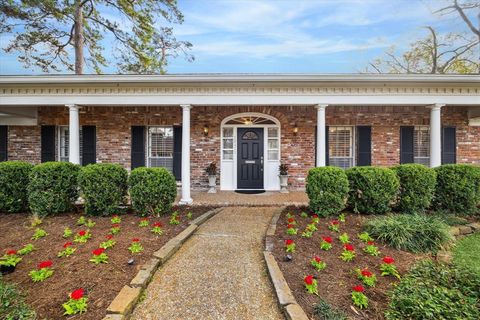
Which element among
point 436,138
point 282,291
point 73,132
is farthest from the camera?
point 73,132

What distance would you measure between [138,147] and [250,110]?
12.5ft

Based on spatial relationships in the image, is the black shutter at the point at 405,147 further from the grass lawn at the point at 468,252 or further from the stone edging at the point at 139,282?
the stone edging at the point at 139,282

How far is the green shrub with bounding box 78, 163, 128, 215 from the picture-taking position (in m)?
4.66

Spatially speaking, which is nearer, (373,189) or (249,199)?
(373,189)

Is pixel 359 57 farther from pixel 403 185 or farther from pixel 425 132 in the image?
pixel 403 185

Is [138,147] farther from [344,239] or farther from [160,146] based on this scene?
[344,239]

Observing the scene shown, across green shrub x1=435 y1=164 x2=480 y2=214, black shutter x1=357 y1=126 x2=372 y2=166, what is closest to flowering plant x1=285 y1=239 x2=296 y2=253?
green shrub x1=435 y1=164 x2=480 y2=214

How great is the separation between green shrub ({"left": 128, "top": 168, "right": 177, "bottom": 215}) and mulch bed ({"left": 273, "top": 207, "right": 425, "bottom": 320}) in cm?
233

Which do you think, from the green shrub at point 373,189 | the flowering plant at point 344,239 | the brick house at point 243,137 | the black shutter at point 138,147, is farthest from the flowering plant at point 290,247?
the black shutter at point 138,147

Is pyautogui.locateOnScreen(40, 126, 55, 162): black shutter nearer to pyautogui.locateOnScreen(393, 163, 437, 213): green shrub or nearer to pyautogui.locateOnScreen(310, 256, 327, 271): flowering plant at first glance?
pyautogui.locateOnScreen(310, 256, 327, 271): flowering plant

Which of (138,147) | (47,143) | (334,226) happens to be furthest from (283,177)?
(47,143)

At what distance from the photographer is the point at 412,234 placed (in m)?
3.71

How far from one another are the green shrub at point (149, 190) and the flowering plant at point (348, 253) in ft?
10.8

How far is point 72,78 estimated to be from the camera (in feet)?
19.7
